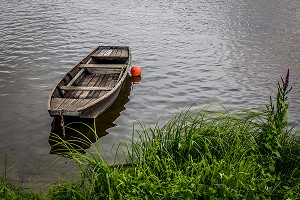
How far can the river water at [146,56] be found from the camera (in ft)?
31.3

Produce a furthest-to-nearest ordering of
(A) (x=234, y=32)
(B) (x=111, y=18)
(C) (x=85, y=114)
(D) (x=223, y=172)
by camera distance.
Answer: (B) (x=111, y=18), (A) (x=234, y=32), (C) (x=85, y=114), (D) (x=223, y=172)

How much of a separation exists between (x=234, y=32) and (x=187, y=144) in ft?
46.7

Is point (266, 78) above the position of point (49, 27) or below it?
below

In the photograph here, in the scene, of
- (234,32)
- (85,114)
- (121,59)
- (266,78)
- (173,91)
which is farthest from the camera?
(234,32)

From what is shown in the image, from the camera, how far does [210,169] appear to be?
15.8ft

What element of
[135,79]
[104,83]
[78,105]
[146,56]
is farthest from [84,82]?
[146,56]

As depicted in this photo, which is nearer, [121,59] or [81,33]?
[121,59]

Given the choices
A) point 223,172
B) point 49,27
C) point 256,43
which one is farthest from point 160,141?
point 49,27

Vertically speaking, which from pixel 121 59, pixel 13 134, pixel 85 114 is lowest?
pixel 13 134

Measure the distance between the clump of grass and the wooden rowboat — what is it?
11.7 feet

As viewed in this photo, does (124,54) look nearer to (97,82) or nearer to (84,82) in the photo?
(97,82)

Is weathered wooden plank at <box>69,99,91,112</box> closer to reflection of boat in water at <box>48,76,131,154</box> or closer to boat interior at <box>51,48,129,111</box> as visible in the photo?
boat interior at <box>51,48,129,111</box>

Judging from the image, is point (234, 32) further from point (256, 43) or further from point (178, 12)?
point (178, 12)

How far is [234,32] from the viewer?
1845 cm
